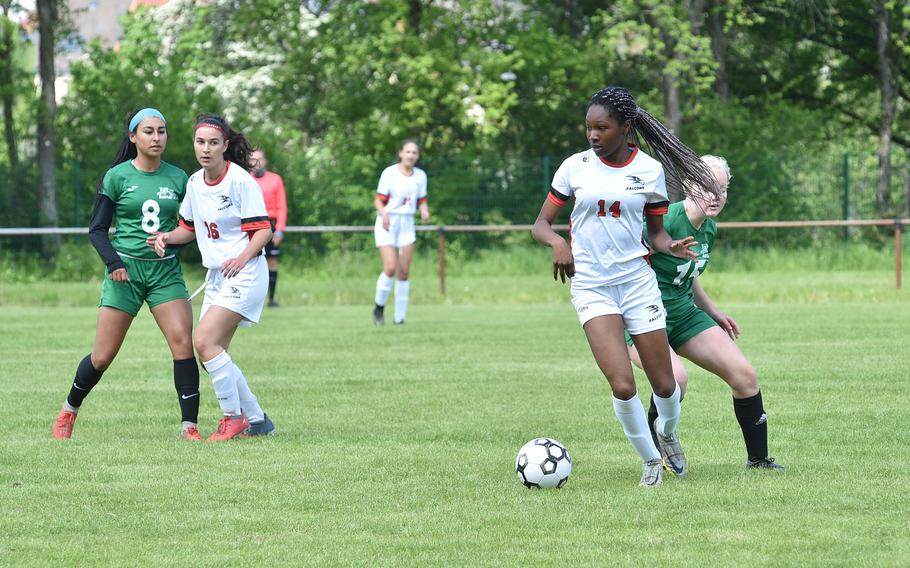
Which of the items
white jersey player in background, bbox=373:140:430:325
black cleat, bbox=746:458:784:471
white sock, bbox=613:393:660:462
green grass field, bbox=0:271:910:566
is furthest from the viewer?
white jersey player in background, bbox=373:140:430:325

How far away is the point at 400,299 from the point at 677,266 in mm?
10408

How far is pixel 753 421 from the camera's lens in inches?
279

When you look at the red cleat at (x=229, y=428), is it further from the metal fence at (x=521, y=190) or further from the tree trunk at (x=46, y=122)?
the metal fence at (x=521, y=190)

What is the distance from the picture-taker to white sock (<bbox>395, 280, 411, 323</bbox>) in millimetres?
17172

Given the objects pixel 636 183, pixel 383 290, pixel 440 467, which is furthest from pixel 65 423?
pixel 383 290

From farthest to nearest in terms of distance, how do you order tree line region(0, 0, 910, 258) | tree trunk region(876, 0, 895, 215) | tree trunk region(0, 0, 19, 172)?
1. tree trunk region(876, 0, 895, 215)
2. tree line region(0, 0, 910, 258)
3. tree trunk region(0, 0, 19, 172)

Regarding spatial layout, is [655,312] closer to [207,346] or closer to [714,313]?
[714,313]

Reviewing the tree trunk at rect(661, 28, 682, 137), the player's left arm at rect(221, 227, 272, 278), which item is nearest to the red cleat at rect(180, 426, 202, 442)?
the player's left arm at rect(221, 227, 272, 278)

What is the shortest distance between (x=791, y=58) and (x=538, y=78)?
7.52 metres


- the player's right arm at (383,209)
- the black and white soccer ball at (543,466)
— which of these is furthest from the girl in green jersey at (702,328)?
the player's right arm at (383,209)

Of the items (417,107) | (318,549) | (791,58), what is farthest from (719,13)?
(318,549)

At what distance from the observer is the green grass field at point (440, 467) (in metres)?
5.50

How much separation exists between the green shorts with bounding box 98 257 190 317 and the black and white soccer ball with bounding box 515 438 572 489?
Result: 261cm

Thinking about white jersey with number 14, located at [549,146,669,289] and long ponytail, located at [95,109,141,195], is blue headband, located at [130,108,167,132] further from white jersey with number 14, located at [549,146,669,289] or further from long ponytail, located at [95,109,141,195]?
white jersey with number 14, located at [549,146,669,289]
